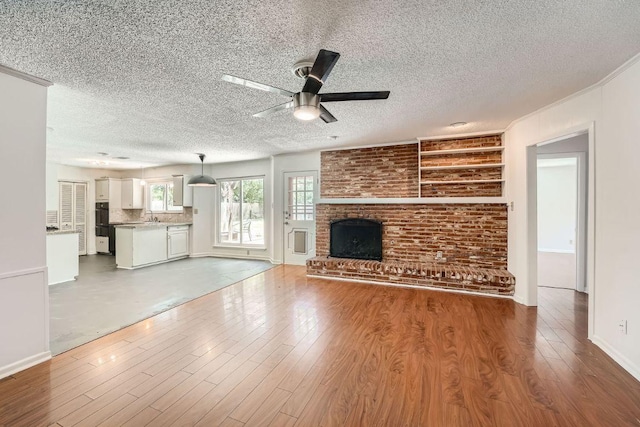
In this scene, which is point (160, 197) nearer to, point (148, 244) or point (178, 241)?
point (178, 241)

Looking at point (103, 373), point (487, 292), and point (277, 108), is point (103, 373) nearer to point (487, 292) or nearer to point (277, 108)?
point (277, 108)

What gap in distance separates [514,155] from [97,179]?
9.95m

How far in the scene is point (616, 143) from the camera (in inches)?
93.3

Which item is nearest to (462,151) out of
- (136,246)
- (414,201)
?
(414,201)

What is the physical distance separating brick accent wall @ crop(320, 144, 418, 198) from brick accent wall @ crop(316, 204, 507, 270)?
305 mm

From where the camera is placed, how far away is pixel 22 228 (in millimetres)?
2264

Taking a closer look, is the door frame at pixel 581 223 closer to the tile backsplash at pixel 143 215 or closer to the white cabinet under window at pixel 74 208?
the tile backsplash at pixel 143 215

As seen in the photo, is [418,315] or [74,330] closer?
[74,330]

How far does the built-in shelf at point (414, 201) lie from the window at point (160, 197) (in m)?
4.65

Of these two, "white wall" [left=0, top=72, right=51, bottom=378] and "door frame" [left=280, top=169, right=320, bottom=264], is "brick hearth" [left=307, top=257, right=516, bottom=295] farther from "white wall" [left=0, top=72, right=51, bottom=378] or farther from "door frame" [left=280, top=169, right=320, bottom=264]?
"white wall" [left=0, top=72, right=51, bottom=378]

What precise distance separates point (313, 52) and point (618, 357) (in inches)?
139

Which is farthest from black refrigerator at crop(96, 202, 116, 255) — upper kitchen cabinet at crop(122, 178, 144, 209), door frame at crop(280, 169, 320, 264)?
door frame at crop(280, 169, 320, 264)

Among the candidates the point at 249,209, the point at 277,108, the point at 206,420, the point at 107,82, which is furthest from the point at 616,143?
the point at 249,209

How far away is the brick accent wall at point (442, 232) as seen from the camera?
14.2ft
